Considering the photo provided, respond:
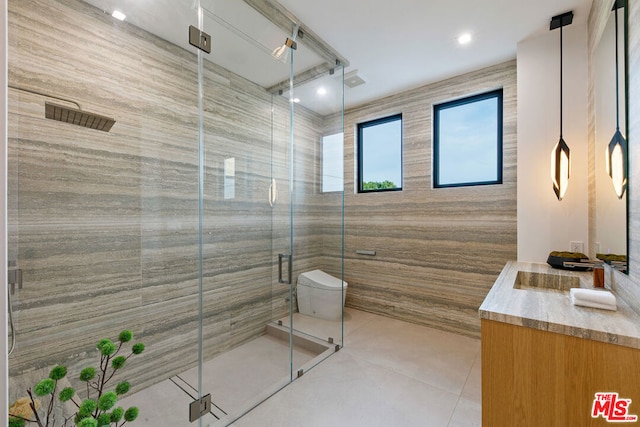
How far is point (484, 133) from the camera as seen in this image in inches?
112

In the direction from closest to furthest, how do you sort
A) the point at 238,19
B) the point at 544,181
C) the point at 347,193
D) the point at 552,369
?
the point at 552,369
the point at 238,19
the point at 544,181
the point at 347,193

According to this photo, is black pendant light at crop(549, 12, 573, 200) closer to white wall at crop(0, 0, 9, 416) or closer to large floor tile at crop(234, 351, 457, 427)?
large floor tile at crop(234, 351, 457, 427)

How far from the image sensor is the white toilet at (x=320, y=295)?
9.31 feet

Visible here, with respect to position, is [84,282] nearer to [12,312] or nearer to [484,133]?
[12,312]

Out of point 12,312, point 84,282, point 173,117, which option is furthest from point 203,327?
point 173,117

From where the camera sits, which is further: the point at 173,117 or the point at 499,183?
the point at 499,183

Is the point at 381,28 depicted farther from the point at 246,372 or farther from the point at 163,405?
the point at 163,405

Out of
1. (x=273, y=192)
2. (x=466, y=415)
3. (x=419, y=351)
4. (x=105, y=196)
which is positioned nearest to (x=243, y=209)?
(x=273, y=192)

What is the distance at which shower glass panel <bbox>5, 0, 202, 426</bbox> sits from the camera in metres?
1.54

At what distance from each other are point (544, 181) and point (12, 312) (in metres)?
3.75

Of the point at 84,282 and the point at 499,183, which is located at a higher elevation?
the point at 499,183

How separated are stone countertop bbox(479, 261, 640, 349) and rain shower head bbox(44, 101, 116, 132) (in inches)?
97.1

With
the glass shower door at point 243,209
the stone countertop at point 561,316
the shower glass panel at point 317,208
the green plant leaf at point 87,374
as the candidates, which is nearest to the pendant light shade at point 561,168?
the stone countertop at point 561,316

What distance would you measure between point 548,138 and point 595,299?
1.53m
